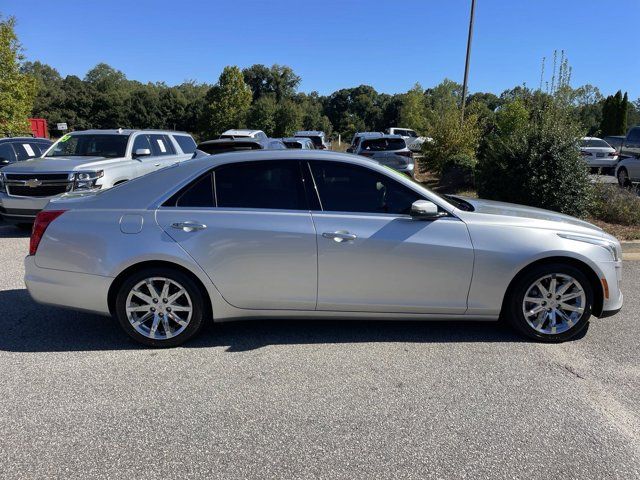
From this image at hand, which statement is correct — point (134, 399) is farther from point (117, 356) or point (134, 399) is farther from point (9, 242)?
point (9, 242)

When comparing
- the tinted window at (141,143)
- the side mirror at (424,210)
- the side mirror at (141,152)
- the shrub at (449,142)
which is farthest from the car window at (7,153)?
Result: the shrub at (449,142)

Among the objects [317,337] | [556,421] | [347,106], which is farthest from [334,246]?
[347,106]

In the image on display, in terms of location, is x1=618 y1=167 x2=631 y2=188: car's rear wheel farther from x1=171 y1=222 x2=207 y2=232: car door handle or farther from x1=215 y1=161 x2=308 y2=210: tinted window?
x1=171 y1=222 x2=207 y2=232: car door handle

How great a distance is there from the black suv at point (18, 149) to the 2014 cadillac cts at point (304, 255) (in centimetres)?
794

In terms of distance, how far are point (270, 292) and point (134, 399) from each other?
1.28 meters

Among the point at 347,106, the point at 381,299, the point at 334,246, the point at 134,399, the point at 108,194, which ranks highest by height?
the point at 347,106

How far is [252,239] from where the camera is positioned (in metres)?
3.95

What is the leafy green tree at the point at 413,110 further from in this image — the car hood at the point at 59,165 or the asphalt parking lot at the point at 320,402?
the asphalt parking lot at the point at 320,402

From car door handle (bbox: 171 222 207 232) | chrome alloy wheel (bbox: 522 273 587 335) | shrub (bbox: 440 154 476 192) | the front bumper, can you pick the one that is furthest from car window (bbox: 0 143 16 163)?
shrub (bbox: 440 154 476 192)

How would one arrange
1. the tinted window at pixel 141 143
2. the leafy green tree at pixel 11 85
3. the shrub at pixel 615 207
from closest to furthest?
the shrub at pixel 615 207 → the tinted window at pixel 141 143 → the leafy green tree at pixel 11 85

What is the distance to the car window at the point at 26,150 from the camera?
10.9 meters

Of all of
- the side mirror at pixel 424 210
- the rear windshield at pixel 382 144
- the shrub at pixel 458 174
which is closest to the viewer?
the side mirror at pixel 424 210

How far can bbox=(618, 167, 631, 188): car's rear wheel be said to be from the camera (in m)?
13.6

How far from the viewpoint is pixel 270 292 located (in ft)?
13.2
